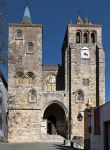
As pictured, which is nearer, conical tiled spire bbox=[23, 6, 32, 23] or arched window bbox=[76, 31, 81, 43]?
arched window bbox=[76, 31, 81, 43]

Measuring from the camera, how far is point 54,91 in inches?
2234

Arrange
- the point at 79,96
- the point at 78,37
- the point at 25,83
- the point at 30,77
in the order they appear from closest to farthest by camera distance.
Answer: the point at 79,96 → the point at 25,83 → the point at 30,77 → the point at 78,37

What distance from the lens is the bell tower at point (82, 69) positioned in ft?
178

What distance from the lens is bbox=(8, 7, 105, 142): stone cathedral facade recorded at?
53.7 meters

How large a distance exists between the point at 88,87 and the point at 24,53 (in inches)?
367

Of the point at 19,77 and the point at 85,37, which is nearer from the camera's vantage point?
the point at 19,77

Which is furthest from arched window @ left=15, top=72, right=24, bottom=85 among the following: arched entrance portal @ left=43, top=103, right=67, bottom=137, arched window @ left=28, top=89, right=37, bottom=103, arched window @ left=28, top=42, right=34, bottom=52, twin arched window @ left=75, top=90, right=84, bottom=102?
twin arched window @ left=75, top=90, right=84, bottom=102

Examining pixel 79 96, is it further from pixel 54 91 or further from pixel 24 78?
pixel 24 78

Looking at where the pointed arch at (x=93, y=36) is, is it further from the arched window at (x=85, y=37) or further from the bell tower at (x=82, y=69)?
the arched window at (x=85, y=37)

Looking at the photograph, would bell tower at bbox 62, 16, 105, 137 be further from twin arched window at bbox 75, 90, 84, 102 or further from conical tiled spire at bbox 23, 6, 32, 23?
conical tiled spire at bbox 23, 6, 32, 23

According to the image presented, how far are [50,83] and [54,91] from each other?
353cm

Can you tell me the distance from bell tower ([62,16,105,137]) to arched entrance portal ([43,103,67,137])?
4.14 metres

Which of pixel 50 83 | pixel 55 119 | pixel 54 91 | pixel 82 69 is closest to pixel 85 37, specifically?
pixel 82 69

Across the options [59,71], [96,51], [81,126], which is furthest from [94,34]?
[81,126]
